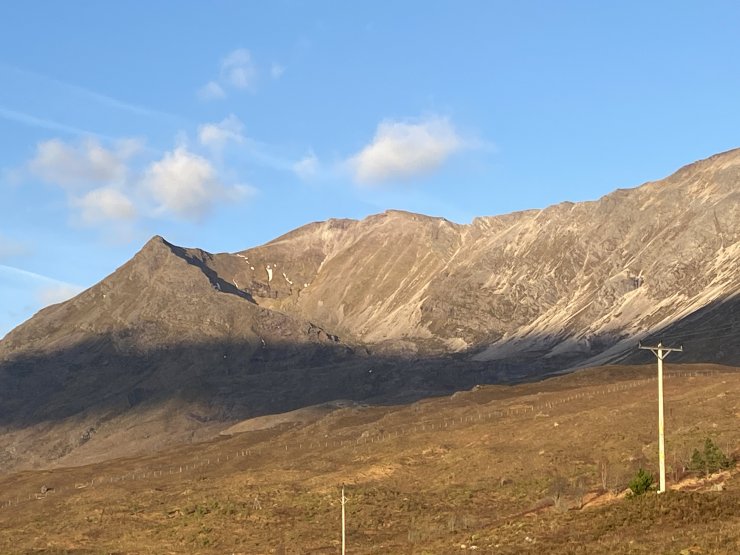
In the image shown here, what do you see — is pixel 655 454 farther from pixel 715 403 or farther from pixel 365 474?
pixel 365 474

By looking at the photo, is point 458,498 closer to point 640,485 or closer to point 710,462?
point 710,462

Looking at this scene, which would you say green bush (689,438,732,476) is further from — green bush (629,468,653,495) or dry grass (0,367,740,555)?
green bush (629,468,653,495)

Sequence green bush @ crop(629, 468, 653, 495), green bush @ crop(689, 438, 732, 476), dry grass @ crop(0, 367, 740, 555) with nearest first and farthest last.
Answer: dry grass @ crop(0, 367, 740, 555), green bush @ crop(629, 468, 653, 495), green bush @ crop(689, 438, 732, 476)

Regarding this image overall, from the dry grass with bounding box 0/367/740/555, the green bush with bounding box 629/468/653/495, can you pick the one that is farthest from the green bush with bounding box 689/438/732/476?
the green bush with bounding box 629/468/653/495

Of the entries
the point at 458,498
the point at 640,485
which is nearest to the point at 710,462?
the point at 640,485

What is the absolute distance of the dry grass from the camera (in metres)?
41.0

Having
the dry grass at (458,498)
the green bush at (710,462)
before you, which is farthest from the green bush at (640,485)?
the green bush at (710,462)

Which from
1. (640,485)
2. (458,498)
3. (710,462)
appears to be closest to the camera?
(640,485)

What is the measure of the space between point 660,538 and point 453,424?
83.4m

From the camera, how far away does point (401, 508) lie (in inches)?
2913

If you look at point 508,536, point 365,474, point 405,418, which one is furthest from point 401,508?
point 405,418

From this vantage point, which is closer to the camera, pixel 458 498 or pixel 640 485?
pixel 640 485

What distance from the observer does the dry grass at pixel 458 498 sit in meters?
41.0

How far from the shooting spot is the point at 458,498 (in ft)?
246
